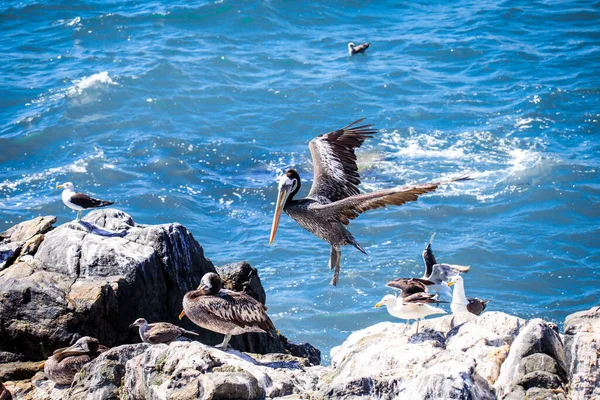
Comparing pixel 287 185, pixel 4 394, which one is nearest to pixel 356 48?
pixel 287 185

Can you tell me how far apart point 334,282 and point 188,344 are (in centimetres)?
406

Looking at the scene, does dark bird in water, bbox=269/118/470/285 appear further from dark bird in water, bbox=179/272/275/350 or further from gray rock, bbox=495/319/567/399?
gray rock, bbox=495/319/567/399

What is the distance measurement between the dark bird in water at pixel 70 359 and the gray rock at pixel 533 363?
4340 mm

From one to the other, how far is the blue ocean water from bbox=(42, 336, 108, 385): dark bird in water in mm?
6982

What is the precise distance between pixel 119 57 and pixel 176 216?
1045 cm

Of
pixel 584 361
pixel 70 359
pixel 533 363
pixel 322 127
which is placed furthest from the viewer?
pixel 322 127

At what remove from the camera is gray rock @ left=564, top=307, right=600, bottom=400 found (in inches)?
276

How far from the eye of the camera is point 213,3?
101 feet

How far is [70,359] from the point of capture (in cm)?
873

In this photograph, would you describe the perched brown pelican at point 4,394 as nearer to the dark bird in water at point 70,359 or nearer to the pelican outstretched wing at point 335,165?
the dark bird in water at point 70,359

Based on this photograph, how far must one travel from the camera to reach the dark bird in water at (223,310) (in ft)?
29.6

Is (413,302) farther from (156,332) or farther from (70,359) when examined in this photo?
(70,359)

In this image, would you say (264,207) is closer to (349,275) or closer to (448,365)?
(349,275)

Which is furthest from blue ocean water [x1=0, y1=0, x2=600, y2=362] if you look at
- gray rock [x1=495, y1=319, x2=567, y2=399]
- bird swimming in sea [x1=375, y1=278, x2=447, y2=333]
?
gray rock [x1=495, y1=319, x2=567, y2=399]
